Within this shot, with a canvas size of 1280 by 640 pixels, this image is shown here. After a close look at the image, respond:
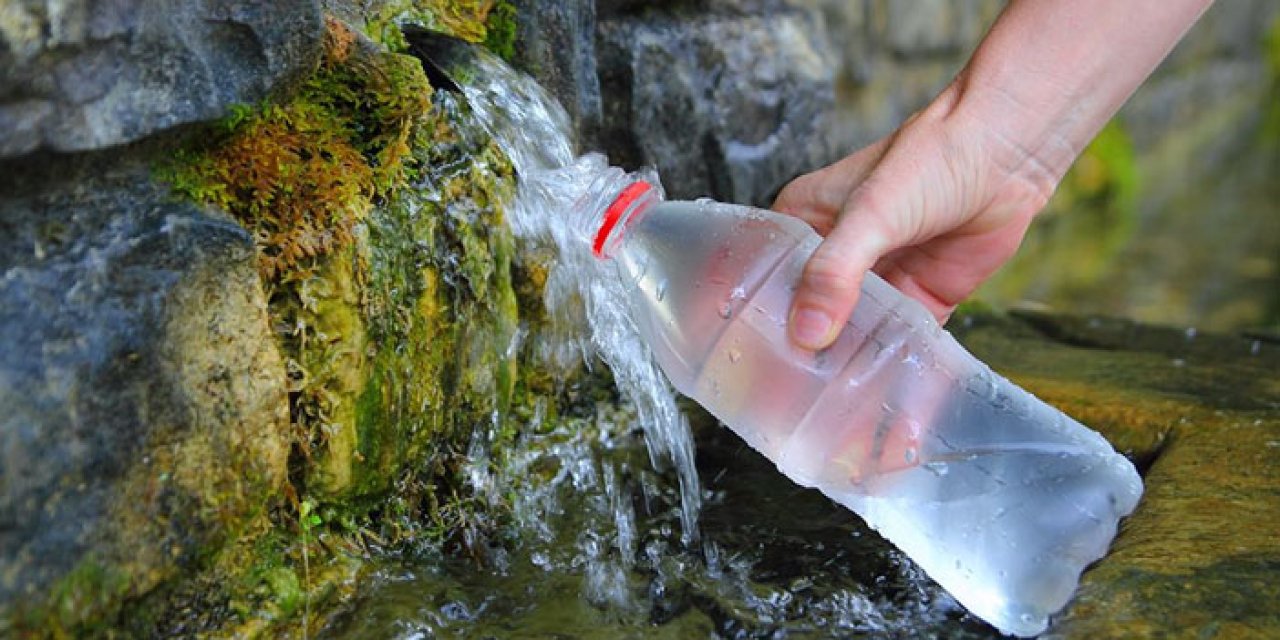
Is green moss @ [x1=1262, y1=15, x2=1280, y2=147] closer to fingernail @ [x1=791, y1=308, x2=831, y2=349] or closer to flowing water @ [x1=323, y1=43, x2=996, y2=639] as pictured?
flowing water @ [x1=323, y1=43, x2=996, y2=639]

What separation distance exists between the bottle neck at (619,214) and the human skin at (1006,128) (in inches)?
11.9

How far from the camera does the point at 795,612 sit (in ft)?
5.82

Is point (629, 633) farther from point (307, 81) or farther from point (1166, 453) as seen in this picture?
point (1166, 453)

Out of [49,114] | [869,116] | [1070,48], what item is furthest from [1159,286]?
[49,114]

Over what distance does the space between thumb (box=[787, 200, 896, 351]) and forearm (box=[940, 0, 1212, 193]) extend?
367mm

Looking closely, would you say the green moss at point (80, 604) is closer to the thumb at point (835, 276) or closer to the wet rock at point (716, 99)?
the thumb at point (835, 276)

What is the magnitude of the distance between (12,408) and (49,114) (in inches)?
13.5

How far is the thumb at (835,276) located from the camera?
1635mm

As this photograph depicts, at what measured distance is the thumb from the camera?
5.36 ft

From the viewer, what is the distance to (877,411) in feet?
6.28

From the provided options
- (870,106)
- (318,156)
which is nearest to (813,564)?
(318,156)

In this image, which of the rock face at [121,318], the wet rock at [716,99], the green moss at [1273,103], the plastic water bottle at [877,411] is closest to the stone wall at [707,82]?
the wet rock at [716,99]

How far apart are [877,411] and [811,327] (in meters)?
0.31

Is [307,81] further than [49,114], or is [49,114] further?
[307,81]
